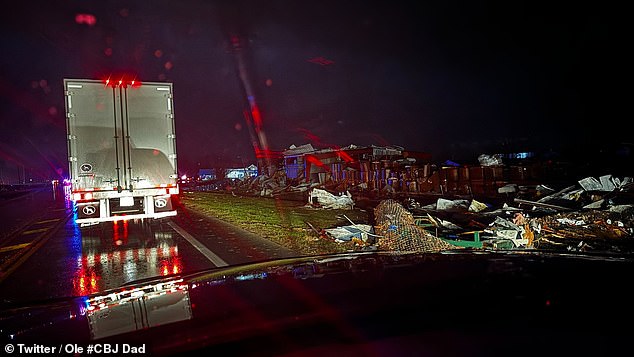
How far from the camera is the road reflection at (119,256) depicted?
7051 mm

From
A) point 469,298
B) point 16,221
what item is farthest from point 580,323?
point 16,221

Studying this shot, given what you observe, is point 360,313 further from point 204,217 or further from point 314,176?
point 314,176

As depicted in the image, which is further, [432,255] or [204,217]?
[204,217]

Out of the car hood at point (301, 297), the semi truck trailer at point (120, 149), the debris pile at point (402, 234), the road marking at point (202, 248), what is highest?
the semi truck trailer at point (120, 149)

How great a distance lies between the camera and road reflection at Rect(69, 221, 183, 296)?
7.05 metres

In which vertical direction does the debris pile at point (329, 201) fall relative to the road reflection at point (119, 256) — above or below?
above

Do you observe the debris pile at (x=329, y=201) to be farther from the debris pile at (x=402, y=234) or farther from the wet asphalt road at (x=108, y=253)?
the debris pile at (x=402, y=234)

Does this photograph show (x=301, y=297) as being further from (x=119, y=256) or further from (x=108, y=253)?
(x=108, y=253)

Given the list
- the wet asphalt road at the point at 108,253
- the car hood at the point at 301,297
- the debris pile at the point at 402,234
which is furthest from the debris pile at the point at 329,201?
the car hood at the point at 301,297

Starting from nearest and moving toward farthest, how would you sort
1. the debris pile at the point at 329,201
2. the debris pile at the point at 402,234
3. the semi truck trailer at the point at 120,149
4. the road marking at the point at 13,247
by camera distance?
the debris pile at the point at 402,234, the road marking at the point at 13,247, the semi truck trailer at the point at 120,149, the debris pile at the point at 329,201

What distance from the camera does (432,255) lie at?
395 centimetres

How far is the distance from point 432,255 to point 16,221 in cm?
1882

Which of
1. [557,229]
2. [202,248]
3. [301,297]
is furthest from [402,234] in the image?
[301,297]

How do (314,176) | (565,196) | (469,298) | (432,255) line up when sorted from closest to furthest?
(469,298)
(432,255)
(565,196)
(314,176)
